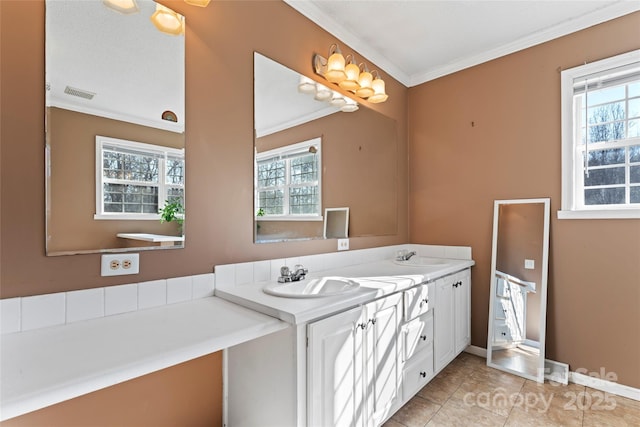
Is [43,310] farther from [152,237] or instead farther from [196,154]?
[196,154]

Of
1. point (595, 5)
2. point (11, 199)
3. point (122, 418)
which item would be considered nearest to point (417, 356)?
point (122, 418)

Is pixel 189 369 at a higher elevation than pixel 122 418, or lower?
higher

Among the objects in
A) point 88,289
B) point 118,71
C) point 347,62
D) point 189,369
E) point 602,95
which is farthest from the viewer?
point 347,62

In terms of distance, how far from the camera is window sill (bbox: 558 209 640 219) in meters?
2.09

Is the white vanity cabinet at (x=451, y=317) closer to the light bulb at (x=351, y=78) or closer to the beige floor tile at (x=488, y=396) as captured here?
the beige floor tile at (x=488, y=396)

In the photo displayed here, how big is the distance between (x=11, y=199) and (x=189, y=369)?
980 mm

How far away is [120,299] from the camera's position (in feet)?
4.27

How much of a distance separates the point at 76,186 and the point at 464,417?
2306mm

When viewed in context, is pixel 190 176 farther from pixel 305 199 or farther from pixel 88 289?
pixel 305 199

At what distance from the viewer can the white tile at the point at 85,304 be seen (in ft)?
3.90

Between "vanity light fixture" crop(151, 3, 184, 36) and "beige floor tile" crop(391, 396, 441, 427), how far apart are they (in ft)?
7.79

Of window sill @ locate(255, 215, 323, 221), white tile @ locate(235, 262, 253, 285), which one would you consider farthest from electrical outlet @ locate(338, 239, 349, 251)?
white tile @ locate(235, 262, 253, 285)

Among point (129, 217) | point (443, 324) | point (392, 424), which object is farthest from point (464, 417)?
point (129, 217)

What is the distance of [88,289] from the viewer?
4.04ft
